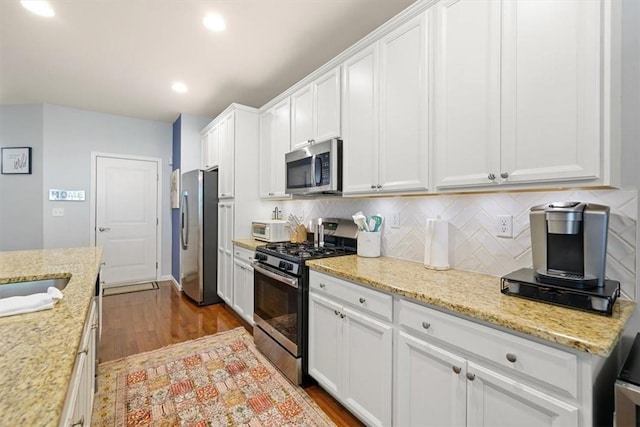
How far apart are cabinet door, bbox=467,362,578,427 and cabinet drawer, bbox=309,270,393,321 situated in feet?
1.46

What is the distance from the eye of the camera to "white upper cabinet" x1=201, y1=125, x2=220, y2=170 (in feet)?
12.7

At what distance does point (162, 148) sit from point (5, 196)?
2078mm

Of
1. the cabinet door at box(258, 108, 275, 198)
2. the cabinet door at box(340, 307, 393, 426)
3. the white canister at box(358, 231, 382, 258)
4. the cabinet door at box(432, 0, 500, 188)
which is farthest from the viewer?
the cabinet door at box(258, 108, 275, 198)

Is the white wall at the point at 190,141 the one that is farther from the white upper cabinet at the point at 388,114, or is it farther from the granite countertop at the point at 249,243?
the white upper cabinet at the point at 388,114

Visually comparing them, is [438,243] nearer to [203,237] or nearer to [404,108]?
[404,108]

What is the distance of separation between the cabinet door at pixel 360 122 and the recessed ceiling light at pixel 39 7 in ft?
7.14

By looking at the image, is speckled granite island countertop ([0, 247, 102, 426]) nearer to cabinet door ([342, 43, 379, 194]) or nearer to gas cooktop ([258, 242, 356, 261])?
gas cooktop ([258, 242, 356, 261])

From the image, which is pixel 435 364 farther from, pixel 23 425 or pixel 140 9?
pixel 140 9

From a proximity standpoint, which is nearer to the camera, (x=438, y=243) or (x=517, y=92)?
(x=517, y=92)

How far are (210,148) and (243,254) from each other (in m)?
1.84

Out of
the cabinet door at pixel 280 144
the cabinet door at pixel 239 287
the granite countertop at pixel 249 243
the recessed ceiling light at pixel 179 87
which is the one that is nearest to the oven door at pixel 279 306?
the granite countertop at pixel 249 243

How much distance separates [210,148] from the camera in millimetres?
4109

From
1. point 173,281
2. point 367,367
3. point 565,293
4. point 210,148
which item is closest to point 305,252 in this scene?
point 367,367

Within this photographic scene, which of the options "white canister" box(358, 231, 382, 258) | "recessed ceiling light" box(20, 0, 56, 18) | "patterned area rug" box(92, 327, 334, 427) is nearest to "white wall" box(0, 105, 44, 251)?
"recessed ceiling light" box(20, 0, 56, 18)
